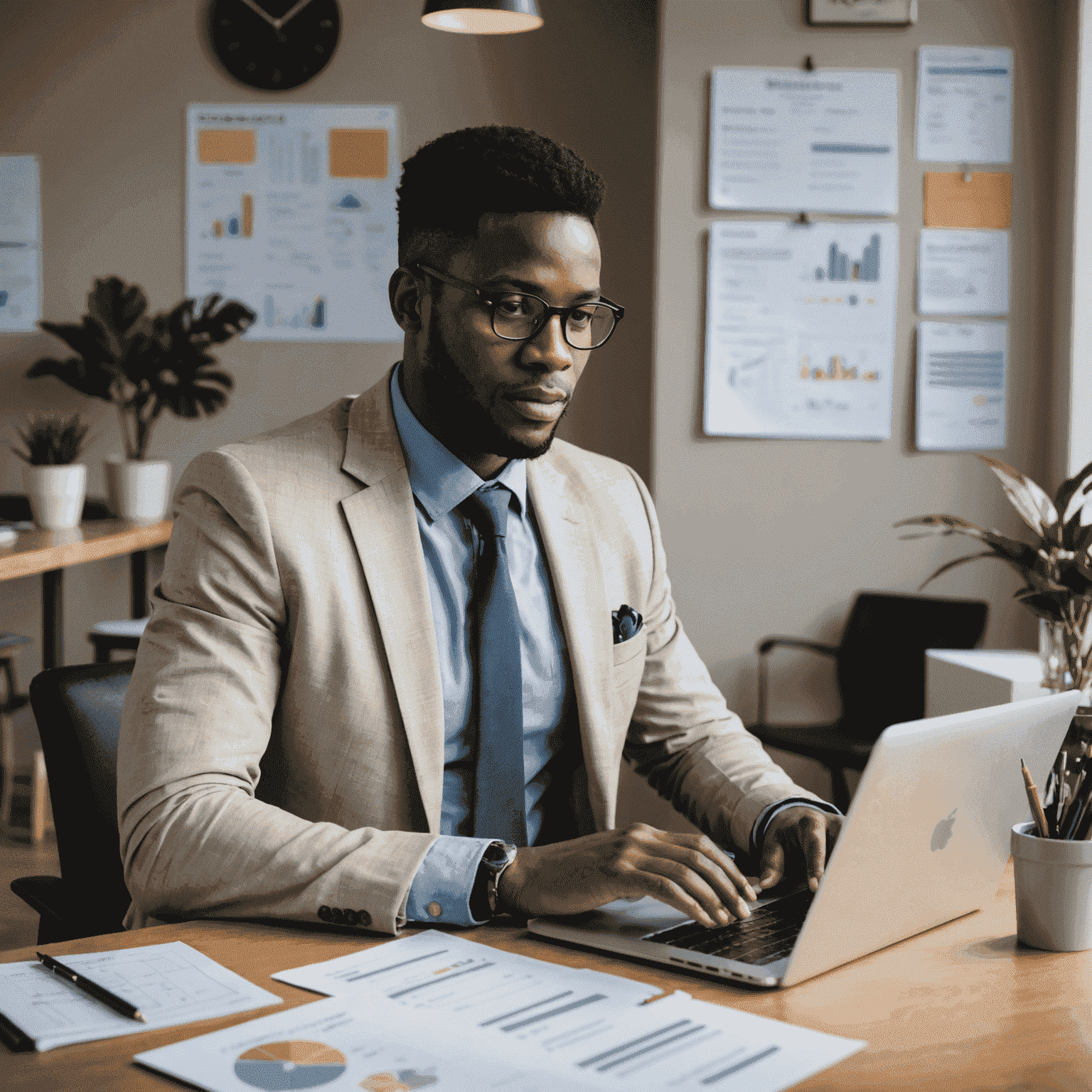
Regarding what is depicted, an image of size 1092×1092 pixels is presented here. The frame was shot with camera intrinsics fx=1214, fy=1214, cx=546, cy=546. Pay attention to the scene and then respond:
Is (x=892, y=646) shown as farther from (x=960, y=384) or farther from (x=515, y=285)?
(x=515, y=285)

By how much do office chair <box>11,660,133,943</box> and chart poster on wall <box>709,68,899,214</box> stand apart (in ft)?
8.46

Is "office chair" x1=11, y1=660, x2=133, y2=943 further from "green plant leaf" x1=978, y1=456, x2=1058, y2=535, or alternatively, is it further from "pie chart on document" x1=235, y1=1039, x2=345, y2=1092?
"green plant leaf" x1=978, y1=456, x2=1058, y2=535

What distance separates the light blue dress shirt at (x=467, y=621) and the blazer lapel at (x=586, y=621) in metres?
0.02

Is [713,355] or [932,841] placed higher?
[713,355]

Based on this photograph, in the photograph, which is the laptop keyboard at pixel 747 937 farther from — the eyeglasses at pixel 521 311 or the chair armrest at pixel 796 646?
the chair armrest at pixel 796 646

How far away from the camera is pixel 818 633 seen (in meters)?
3.65

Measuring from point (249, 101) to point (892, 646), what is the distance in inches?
109

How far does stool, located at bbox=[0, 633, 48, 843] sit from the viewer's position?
368 centimetres

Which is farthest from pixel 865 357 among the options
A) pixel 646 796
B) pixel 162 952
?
pixel 162 952

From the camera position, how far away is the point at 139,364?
389 centimetres

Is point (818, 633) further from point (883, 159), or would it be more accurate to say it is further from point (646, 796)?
point (883, 159)

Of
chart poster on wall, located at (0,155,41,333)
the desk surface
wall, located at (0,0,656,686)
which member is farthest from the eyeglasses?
chart poster on wall, located at (0,155,41,333)

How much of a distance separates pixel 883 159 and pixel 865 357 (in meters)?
0.56

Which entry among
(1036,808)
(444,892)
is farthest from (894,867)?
(444,892)
